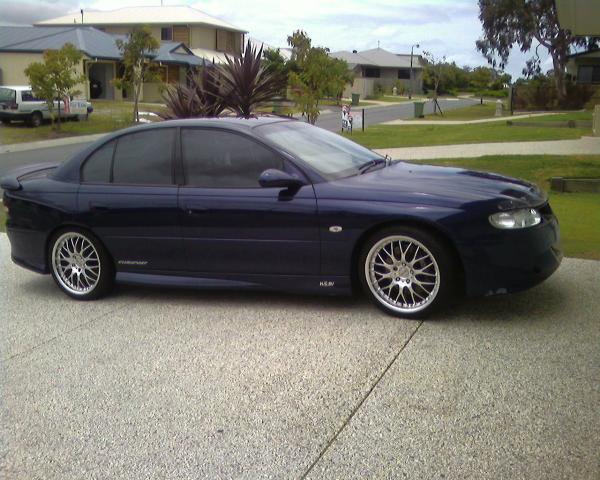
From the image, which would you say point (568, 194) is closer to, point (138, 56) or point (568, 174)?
point (568, 174)

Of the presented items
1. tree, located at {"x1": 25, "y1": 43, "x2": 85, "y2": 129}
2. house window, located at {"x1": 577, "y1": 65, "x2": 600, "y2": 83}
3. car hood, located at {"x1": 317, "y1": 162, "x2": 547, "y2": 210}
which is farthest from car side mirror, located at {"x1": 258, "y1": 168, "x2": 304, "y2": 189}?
house window, located at {"x1": 577, "y1": 65, "x2": 600, "y2": 83}

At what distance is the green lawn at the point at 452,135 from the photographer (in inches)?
902

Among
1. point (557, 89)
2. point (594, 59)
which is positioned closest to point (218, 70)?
point (557, 89)

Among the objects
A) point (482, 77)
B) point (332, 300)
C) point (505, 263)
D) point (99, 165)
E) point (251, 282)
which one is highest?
point (482, 77)

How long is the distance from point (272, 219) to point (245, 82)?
7.23 metres

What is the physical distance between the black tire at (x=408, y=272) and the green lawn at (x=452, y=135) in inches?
648

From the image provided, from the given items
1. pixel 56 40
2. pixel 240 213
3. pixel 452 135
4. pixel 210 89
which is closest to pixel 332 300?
pixel 240 213

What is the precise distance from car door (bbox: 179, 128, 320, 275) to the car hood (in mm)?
314

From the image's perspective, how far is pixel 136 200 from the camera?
6195mm

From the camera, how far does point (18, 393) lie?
4.46 meters

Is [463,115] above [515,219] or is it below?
above

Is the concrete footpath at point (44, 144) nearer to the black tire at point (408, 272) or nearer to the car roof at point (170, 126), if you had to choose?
the car roof at point (170, 126)

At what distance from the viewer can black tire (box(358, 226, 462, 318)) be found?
5.36m

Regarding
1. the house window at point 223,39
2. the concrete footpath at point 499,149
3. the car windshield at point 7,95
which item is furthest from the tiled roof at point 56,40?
the concrete footpath at point 499,149
